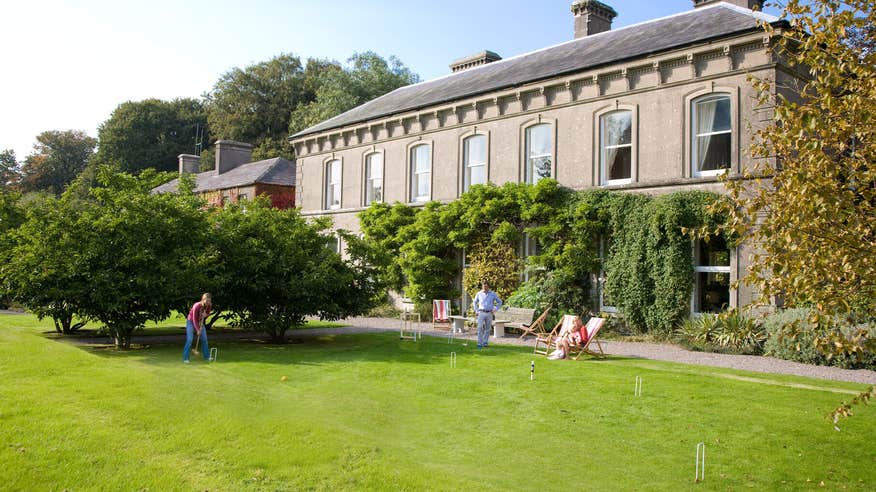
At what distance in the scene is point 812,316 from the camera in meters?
5.99

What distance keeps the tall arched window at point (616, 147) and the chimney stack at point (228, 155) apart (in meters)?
31.4

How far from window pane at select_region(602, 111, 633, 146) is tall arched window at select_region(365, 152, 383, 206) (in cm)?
1087

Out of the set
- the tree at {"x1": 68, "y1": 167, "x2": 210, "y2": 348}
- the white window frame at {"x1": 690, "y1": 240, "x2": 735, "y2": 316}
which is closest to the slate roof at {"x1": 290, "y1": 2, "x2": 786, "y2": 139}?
the white window frame at {"x1": 690, "y1": 240, "x2": 735, "y2": 316}

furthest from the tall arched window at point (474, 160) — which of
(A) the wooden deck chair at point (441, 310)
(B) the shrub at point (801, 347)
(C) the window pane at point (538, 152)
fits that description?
(B) the shrub at point (801, 347)

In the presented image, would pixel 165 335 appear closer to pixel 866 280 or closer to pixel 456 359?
pixel 456 359

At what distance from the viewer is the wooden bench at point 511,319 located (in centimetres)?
1859

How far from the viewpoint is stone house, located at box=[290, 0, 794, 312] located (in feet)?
58.2

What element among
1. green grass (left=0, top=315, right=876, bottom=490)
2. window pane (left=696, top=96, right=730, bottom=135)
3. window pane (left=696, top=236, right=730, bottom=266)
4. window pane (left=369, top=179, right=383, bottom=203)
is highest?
window pane (left=696, top=96, right=730, bottom=135)

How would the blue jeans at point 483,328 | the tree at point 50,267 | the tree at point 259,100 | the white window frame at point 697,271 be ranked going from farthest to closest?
the tree at point 259,100 → the white window frame at point 697,271 → the blue jeans at point 483,328 → the tree at point 50,267

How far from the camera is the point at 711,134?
59.5ft

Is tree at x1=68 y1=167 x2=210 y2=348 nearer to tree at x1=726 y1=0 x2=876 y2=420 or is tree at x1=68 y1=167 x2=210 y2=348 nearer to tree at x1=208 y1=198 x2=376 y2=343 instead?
tree at x1=208 y1=198 x2=376 y2=343

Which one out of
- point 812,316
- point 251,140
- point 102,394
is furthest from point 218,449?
point 251,140

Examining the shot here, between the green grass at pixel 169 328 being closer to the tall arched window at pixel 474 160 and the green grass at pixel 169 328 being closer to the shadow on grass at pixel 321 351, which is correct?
the shadow on grass at pixel 321 351

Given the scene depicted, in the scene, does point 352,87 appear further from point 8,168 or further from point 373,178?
point 8,168
